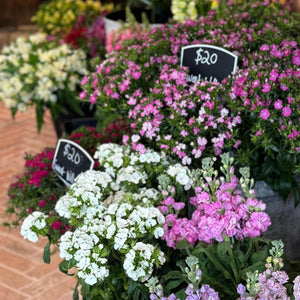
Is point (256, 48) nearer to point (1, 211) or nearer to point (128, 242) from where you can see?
point (128, 242)

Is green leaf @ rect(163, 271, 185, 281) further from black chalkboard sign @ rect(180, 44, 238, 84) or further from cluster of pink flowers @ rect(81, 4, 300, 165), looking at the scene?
black chalkboard sign @ rect(180, 44, 238, 84)

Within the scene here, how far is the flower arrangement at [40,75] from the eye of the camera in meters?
3.65

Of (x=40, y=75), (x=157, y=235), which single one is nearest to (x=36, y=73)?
(x=40, y=75)

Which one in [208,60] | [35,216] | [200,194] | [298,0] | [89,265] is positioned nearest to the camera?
[89,265]

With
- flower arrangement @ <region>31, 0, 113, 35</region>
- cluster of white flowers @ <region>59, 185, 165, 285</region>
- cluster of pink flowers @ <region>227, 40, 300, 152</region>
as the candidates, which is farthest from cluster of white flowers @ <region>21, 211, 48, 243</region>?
flower arrangement @ <region>31, 0, 113, 35</region>

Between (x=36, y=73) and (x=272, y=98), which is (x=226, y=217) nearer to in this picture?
(x=272, y=98)

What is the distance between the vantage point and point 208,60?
219 centimetres

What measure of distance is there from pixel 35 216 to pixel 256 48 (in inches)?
51.2

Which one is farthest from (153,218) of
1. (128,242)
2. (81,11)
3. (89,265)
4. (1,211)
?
(81,11)

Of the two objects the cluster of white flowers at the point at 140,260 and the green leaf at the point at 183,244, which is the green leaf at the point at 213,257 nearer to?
the green leaf at the point at 183,244

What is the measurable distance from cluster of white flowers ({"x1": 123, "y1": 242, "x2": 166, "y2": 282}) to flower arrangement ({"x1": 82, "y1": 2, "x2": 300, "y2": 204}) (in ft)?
1.78

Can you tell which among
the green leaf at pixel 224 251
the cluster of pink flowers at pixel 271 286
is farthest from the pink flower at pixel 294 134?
the cluster of pink flowers at pixel 271 286

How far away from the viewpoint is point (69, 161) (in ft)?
7.52

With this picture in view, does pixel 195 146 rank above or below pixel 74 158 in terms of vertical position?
above
